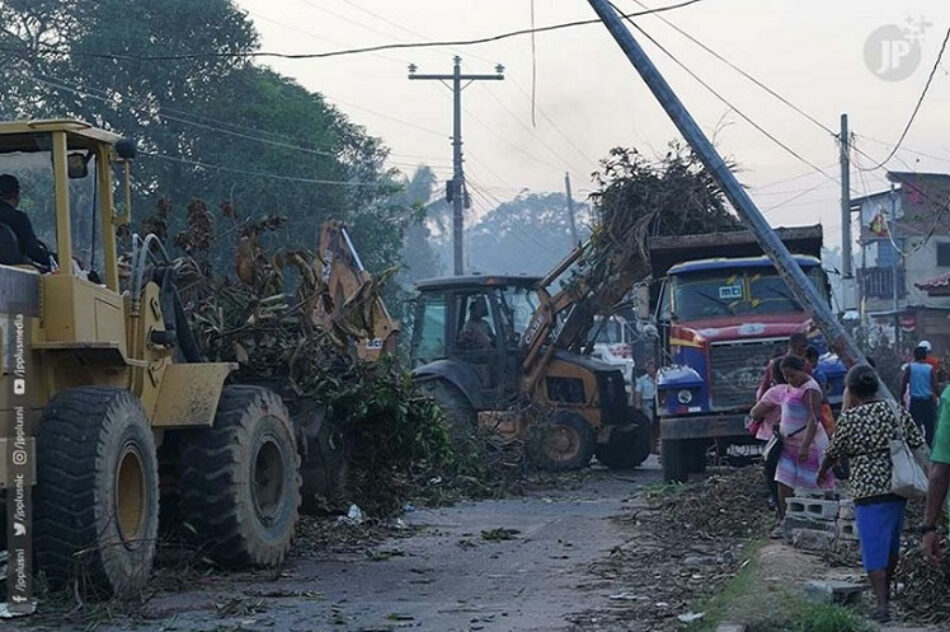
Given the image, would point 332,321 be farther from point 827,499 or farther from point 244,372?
point 827,499

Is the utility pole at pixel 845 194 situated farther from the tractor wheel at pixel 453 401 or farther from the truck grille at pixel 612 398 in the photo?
the tractor wheel at pixel 453 401

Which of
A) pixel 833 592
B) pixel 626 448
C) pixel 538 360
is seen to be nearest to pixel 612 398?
pixel 626 448

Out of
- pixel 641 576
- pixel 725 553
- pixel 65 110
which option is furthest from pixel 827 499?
pixel 65 110

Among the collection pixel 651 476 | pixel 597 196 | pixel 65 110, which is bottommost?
pixel 651 476

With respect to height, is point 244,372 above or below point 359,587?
above

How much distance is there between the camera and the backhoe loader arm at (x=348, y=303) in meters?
14.5

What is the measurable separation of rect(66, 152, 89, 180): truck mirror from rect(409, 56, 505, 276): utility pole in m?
34.5

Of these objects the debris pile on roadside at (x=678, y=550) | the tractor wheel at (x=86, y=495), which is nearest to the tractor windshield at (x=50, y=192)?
the tractor wheel at (x=86, y=495)

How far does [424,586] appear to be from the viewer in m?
10.7

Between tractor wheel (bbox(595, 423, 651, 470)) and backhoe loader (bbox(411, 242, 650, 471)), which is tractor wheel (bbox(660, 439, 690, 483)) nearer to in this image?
backhoe loader (bbox(411, 242, 650, 471))

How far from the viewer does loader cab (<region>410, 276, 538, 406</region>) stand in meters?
22.8

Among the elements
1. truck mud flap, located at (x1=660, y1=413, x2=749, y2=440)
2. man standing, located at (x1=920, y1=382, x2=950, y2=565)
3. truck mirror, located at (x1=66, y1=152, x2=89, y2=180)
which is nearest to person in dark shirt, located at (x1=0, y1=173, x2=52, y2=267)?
truck mirror, located at (x1=66, y1=152, x2=89, y2=180)

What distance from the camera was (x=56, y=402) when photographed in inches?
365

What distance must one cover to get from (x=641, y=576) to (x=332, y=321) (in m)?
4.55
